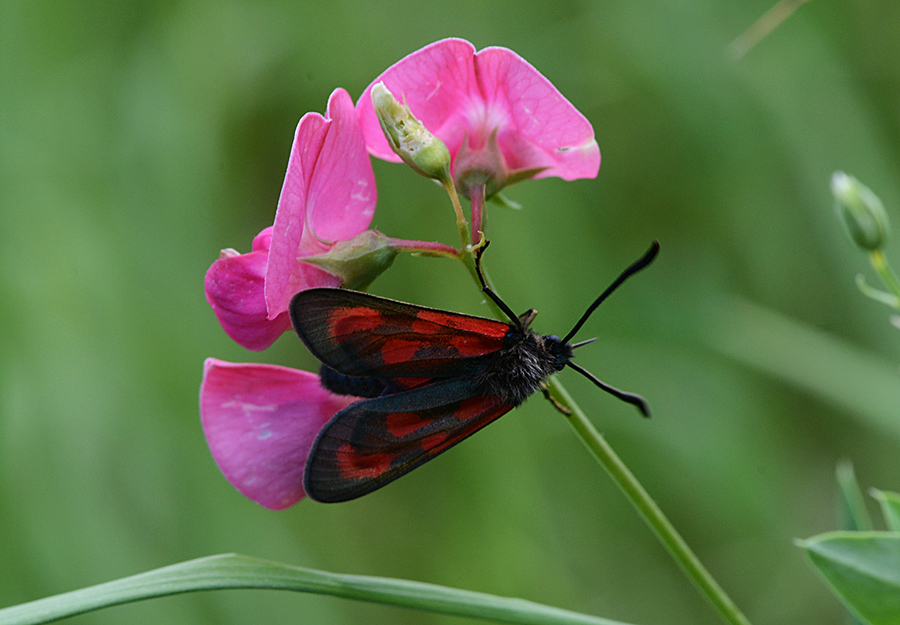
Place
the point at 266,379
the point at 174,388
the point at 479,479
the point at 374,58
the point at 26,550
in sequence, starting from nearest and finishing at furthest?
the point at 266,379 < the point at 26,550 < the point at 174,388 < the point at 479,479 < the point at 374,58

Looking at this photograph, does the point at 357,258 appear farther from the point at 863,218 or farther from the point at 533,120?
the point at 863,218

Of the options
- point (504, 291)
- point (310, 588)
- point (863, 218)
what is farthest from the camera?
point (504, 291)

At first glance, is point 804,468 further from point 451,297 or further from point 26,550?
point 26,550

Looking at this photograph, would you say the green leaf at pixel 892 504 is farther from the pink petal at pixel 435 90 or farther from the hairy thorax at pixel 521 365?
the pink petal at pixel 435 90

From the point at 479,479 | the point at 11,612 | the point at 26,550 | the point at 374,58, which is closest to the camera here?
the point at 11,612

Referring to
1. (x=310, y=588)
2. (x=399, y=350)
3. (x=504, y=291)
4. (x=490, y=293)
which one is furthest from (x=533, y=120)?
(x=504, y=291)

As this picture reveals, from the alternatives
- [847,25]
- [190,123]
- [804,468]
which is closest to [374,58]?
[190,123]

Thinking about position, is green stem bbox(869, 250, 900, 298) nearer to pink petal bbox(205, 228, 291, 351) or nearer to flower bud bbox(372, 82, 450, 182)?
flower bud bbox(372, 82, 450, 182)
